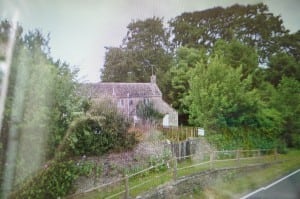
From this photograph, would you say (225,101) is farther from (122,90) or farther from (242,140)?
(122,90)

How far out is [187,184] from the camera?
4.72 meters

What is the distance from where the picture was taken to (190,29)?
201 inches

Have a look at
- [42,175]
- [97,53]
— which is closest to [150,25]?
[97,53]

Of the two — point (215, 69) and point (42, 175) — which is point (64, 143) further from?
point (215, 69)

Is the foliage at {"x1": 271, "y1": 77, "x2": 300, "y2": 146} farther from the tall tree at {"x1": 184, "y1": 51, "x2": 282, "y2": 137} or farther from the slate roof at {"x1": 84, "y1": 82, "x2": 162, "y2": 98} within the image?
the slate roof at {"x1": 84, "y1": 82, "x2": 162, "y2": 98}

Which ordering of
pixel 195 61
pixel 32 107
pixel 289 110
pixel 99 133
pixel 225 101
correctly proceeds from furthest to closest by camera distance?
pixel 225 101, pixel 289 110, pixel 195 61, pixel 99 133, pixel 32 107

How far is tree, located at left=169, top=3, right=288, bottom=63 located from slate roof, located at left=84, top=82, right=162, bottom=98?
2.64ft

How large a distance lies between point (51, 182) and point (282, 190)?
311 centimetres

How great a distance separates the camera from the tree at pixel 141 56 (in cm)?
449

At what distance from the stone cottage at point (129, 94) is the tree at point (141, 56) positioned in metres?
0.09

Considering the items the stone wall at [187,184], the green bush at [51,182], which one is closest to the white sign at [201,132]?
the stone wall at [187,184]

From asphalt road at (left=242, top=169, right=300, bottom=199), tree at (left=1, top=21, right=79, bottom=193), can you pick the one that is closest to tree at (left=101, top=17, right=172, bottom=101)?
tree at (left=1, top=21, right=79, bottom=193)

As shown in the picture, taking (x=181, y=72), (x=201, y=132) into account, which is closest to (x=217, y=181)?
(x=201, y=132)

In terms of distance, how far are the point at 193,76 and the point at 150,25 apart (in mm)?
1212
